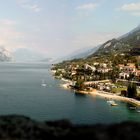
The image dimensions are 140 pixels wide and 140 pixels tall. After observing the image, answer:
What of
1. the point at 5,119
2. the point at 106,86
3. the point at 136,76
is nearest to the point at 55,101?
the point at 106,86

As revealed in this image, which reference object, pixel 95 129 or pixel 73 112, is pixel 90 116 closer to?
pixel 73 112

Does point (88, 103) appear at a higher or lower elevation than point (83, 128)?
lower

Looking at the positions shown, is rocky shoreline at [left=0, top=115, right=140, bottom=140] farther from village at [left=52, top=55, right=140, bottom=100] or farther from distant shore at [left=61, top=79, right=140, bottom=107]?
village at [left=52, top=55, right=140, bottom=100]

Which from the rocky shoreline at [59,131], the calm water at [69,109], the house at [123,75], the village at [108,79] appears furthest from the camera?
the house at [123,75]

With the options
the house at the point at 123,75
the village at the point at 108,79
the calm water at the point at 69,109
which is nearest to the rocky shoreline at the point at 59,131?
the calm water at the point at 69,109

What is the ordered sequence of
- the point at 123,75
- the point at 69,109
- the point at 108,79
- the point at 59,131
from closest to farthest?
the point at 59,131 < the point at 69,109 < the point at 123,75 < the point at 108,79

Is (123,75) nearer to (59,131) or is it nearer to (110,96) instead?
(110,96)

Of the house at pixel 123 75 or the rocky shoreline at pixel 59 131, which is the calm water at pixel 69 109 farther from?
the house at pixel 123 75

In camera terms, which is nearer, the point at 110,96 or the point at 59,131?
the point at 59,131

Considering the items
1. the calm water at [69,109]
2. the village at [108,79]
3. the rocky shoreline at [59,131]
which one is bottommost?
the calm water at [69,109]

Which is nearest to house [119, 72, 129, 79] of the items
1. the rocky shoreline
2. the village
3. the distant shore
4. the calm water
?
the village

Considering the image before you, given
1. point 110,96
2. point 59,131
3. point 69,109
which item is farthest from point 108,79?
point 59,131
